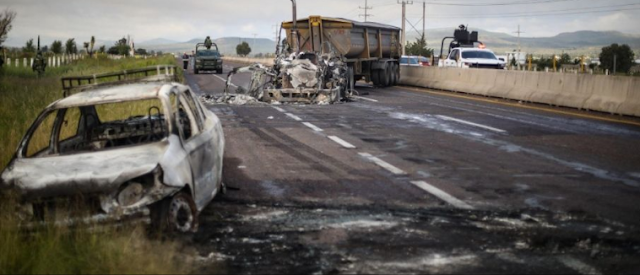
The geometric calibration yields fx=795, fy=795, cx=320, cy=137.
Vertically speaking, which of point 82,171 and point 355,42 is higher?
point 355,42

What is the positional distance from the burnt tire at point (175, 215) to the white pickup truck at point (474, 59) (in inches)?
1342

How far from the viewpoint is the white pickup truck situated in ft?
130

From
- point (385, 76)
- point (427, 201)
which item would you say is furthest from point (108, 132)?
point (385, 76)

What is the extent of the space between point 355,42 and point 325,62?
601 cm

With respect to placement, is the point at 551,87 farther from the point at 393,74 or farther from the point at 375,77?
the point at 393,74

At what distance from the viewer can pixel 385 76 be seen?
35.1 meters

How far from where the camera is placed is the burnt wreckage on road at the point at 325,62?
2467 centimetres

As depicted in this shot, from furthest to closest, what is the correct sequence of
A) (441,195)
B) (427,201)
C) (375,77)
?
(375,77)
(441,195)
(427,201)

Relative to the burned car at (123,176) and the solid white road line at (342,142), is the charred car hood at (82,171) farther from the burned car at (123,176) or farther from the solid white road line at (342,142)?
the solid white road line at (342,142)

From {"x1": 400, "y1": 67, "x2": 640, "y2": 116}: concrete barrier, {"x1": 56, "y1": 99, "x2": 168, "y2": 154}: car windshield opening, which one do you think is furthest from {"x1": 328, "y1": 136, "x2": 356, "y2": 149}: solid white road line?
{"x1": 400, "y1": 67, "x2": 640, "y2": 116}: concrete barrier

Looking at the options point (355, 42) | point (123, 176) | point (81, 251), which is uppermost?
point (355, 42)

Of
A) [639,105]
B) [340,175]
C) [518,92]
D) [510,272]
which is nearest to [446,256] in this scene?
[510,272]

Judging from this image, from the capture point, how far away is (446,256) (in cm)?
616

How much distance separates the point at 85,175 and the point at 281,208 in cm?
229
